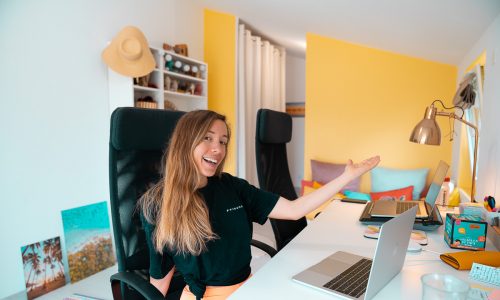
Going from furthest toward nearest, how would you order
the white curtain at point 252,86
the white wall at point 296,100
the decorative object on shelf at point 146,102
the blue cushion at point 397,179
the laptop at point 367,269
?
the white wall at point 296,100 < the white curtain at point 252,86 < the blue cushion at point 397,179 < the decorative object on shelf at point 146,102 < the laptop at point 367,269

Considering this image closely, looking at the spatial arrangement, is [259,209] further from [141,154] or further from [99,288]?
[99,288]

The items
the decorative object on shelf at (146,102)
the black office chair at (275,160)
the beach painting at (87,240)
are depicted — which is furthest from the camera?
the decorative object on shelf at (146,102)

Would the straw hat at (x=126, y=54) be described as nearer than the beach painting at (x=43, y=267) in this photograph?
No

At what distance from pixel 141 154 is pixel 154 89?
5.51ft

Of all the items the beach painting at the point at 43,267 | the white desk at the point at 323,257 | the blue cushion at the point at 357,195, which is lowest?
the beach painting at the point at 43,267

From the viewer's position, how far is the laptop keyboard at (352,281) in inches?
35.4

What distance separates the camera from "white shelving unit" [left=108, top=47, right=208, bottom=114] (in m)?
2.66

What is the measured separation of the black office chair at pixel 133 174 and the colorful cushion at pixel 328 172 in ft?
8.57

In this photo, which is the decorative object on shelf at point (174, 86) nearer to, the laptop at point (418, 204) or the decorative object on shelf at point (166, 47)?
the decorative object on shelf at point (166, 47)

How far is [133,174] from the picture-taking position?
130cm

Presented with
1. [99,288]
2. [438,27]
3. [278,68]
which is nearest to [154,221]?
[99,288]

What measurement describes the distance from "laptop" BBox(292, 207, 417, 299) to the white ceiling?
1.56 m

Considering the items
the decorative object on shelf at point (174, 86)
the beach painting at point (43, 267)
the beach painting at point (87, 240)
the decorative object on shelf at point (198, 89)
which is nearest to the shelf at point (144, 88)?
the decorative object on shelf at point (174, 86)

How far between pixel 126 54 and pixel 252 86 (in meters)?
2.33
